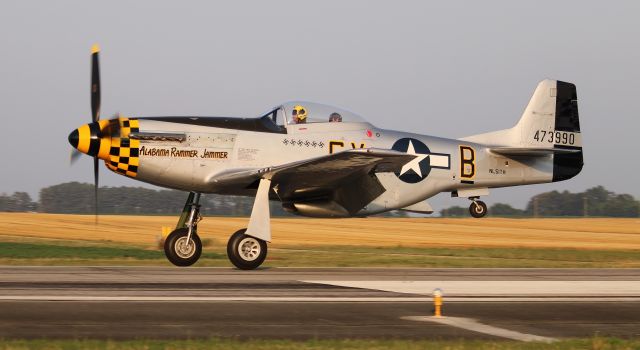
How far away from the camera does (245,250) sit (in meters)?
17.8

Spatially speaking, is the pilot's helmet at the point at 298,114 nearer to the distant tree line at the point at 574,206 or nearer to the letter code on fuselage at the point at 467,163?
the letter code on fuselage at the point at 467,163

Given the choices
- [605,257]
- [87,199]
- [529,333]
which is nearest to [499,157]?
[605,257]

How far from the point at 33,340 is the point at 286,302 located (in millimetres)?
4378

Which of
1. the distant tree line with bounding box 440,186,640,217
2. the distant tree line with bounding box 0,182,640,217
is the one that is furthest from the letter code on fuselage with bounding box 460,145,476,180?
the distant tree line with bounding box 440,186,640,217

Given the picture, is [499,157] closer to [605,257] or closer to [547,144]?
[547,144]

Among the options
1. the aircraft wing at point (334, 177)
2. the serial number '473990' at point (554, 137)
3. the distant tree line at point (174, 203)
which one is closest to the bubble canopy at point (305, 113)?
the aircraft wing at point (334, 177)

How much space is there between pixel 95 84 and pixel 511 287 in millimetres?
9542

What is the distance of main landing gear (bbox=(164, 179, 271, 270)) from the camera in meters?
17.4

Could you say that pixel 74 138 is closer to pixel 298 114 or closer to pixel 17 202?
pixel 298 114

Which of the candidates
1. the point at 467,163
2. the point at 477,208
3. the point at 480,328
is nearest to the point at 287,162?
the point at 467,163

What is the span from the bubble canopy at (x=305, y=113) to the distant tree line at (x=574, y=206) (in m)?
65.9

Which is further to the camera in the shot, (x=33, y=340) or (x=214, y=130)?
(x=214, y=130)

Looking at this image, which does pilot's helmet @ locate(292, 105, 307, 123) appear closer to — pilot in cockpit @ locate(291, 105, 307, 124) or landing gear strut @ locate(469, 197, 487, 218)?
pilot in cockpit @ locate(291, 105, 307, 124)

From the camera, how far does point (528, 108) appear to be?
22297mm
